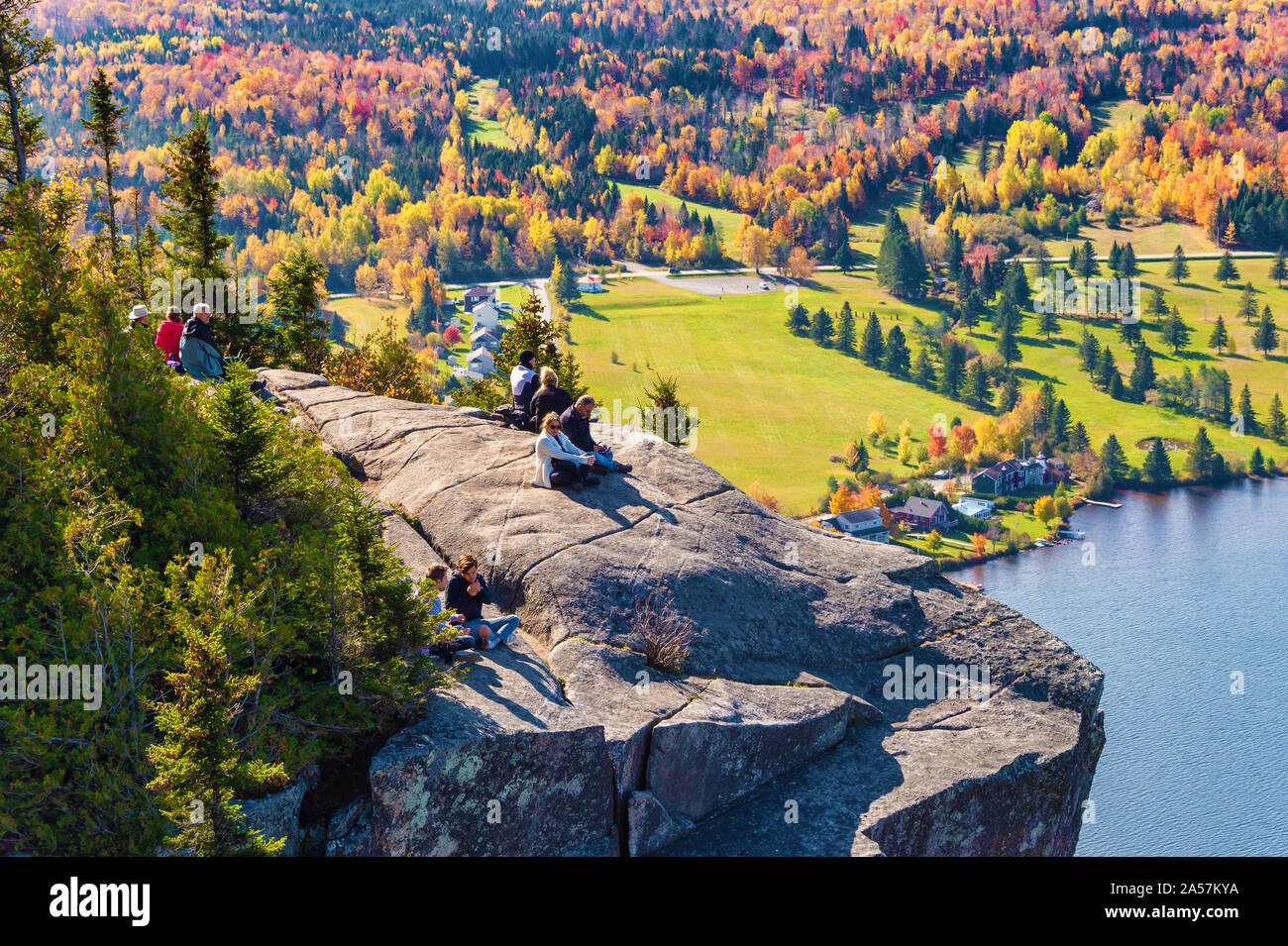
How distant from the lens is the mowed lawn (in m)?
156

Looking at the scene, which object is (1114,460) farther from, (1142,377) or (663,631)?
Result: (663,631)

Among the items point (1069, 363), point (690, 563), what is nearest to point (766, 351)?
point (1069, 363)

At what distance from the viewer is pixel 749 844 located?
13531 mm

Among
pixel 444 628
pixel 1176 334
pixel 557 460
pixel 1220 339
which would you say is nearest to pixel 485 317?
pixel 1176 334

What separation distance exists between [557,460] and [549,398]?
1.56 metres

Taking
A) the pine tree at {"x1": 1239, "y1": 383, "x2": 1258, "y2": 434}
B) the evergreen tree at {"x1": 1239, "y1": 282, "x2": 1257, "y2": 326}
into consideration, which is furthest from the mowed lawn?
the pine tree at {"x1": 1239, "y1": 383, "x2": 1258, "y2": 434}

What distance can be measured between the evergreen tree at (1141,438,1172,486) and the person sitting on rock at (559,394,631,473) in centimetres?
14917

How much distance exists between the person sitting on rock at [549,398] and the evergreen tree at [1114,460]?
14660cm

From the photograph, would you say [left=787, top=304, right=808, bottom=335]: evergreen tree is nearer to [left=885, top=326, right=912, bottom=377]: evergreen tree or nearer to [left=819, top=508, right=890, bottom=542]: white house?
[left=885, top=326, right=912, bottom=377]: evergreen tree

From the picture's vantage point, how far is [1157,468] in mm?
150875

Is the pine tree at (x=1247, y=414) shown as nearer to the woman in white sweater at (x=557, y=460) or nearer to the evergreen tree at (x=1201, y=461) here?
the evergreen tree at (x=1201, y=461)

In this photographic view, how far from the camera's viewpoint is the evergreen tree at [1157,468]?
5940 inches

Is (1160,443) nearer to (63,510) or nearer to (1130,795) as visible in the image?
(1130,795)

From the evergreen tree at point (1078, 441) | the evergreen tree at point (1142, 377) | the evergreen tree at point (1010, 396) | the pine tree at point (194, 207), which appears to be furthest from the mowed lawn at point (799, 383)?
the pine tree at point (194, 207)
